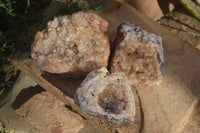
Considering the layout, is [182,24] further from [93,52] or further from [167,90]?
[93,52]

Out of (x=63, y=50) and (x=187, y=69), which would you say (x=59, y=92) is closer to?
(x=63, y=50)

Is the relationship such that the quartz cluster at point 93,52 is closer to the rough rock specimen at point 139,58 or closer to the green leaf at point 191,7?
the rough rock specimen at point 139,58

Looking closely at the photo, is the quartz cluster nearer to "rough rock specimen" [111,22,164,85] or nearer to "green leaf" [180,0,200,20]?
"rough rock specimen" [111,22,164,85]

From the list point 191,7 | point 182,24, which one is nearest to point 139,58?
point 191,7

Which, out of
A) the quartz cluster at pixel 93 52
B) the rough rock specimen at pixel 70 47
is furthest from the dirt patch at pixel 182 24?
the rough rock specimen at pixel 70 47

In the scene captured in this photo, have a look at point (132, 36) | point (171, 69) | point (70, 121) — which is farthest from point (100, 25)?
point (70, 121)

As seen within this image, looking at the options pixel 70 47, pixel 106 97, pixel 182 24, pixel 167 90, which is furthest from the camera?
pixel 182 24

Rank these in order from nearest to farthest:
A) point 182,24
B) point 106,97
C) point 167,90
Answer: point 106,97 < point 167,90 < point 182,24

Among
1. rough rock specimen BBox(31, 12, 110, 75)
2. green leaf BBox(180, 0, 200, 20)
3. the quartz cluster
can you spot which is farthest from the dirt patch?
rough rock specimen BBox(31, 12, 110, 75)
